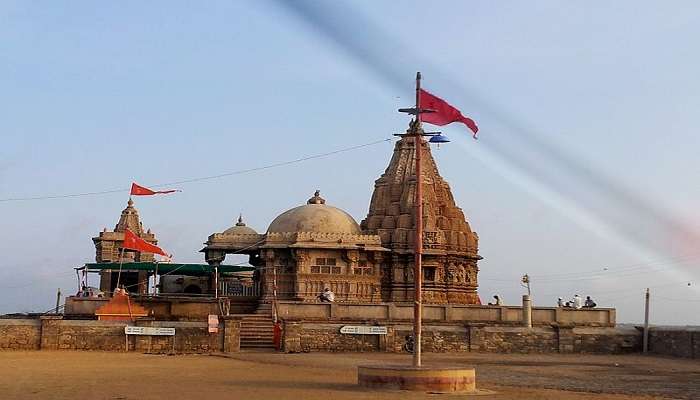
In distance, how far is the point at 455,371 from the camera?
57.7ft

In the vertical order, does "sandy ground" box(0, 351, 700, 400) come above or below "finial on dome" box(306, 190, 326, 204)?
below

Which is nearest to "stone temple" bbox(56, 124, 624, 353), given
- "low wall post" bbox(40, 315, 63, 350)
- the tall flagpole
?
"low wall post" bbox(40, 315, 63, 350)

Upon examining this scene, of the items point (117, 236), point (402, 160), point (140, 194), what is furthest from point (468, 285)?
point (117, 236)

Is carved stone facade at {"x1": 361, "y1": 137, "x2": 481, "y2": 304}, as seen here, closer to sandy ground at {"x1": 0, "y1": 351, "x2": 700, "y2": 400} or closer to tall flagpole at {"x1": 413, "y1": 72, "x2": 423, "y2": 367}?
sandy ground at {"x1": 0, "y1": 351, "x2": 700, "y2": 400}

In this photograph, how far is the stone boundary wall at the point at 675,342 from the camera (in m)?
31.7

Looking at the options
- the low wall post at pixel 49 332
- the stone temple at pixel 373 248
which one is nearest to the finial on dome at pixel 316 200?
the stone temple at pixel 373 248

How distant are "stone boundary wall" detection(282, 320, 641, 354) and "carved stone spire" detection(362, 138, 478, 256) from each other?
14624mm

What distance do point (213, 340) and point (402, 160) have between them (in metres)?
25.5

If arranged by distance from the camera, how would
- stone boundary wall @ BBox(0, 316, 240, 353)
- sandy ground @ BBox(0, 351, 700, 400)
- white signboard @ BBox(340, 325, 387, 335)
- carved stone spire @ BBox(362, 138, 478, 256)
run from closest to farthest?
sandy ground @ BBox(0, 351, 700, 400), stone boundary wall @ BBox(0, 316, 240, 353), white signboard @ BBox(340, 325, 387, 335), carved stone spire @ BBox(362, 138, 478, 256)

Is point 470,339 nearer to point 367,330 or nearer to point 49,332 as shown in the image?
point 367,330

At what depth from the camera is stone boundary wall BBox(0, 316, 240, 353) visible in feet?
97.5

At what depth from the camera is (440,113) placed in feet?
66.1

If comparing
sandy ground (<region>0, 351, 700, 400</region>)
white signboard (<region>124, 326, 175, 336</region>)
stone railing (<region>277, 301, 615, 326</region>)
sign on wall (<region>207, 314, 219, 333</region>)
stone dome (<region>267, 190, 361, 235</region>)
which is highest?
stone dome (<region>267, 190, 361, 235</region>)

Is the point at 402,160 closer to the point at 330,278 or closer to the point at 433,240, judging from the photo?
the point at 433,240
